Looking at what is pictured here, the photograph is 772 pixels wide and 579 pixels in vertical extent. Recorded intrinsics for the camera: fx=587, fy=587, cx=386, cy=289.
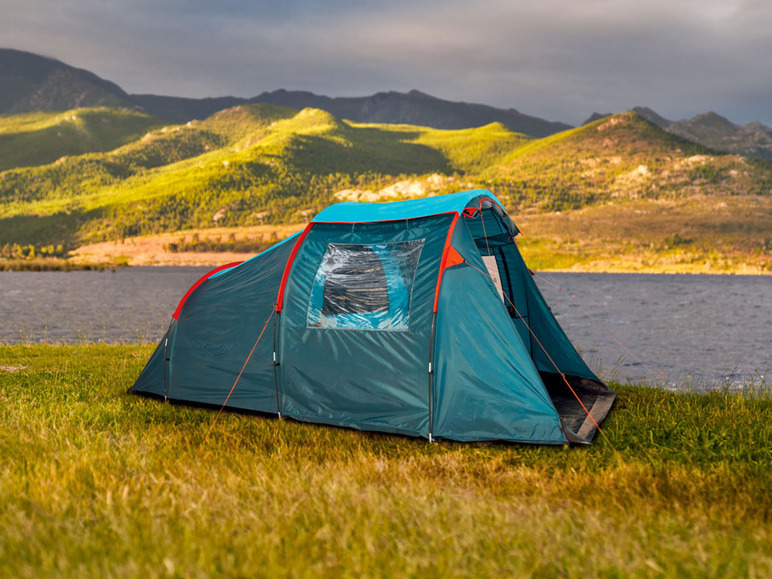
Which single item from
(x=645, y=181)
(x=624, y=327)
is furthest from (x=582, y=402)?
(x=645, y=181)

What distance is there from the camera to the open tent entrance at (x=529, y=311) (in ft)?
33.2

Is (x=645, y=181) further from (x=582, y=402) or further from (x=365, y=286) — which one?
(x=365, y=286)

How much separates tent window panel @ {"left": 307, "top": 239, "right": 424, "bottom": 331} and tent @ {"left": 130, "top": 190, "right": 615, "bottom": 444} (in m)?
0.02

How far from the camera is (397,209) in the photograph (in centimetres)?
859

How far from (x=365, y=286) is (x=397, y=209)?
126cm

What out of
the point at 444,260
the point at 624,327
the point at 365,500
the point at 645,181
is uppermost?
the point at 645,181

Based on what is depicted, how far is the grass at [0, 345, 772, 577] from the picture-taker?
3.83m

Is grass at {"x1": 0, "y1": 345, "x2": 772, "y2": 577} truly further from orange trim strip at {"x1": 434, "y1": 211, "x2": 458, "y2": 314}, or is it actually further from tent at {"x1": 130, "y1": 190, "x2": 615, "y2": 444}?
orange trim strip at {"x1": 434, "y1": 211, "x2": 458, "y2": 314}

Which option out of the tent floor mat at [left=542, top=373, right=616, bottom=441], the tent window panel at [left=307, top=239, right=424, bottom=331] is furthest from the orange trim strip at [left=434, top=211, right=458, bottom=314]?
the tent floor mat at [left=542, top=373, right=616, bottom=441]

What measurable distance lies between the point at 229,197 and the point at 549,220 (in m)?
103

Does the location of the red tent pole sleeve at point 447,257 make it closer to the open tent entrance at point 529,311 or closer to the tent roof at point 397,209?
the tent roof at point 397,209

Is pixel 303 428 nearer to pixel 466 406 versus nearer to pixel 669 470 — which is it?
pixel 466 406

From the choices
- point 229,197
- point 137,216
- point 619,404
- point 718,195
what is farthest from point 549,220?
point 619,404

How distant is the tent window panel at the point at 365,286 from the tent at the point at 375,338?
2 cm
